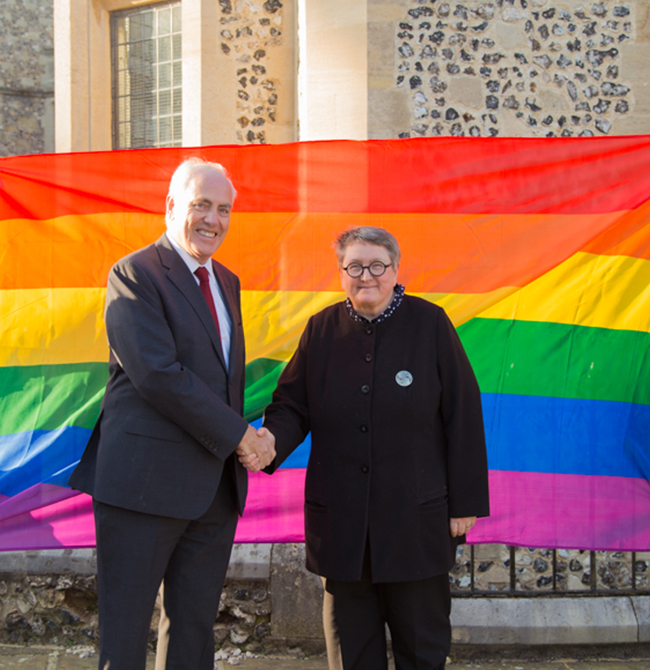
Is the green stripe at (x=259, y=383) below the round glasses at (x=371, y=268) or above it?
below

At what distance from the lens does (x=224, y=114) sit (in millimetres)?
5590

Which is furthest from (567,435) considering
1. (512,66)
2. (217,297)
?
(512,66)

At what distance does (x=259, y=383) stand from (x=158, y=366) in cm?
106

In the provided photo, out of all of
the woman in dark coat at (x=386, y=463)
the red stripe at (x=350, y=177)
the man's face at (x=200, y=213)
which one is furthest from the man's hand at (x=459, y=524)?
the red stripe at (x=350, y=177)

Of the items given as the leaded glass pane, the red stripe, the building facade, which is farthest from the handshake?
the leaded glass pane

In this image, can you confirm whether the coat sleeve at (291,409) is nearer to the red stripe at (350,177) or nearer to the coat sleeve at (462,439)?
the coat sleeve at (462,439)

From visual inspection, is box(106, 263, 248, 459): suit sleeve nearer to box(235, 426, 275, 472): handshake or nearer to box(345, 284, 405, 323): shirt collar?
box(235, 426, 275, 472): handshake

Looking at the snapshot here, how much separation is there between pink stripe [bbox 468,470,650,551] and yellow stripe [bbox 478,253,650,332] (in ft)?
2.27

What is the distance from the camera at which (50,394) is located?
3043 millimetres

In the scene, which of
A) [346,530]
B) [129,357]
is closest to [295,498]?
[346,530]

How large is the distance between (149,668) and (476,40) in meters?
4.18

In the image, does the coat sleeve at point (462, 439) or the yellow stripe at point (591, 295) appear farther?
the yellow stripe at point (591, 295)

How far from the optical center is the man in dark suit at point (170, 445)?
211 cm

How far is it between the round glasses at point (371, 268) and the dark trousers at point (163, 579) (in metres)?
0.83
